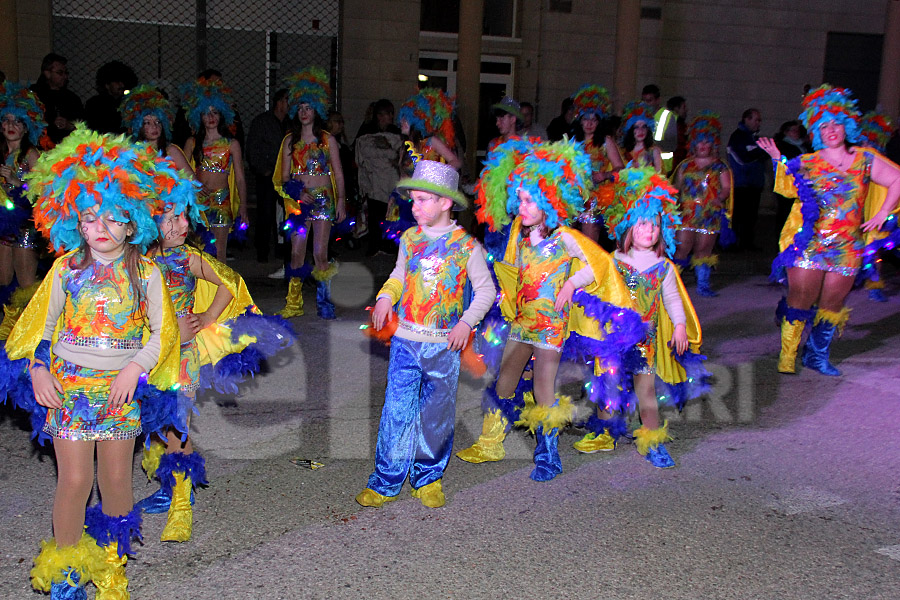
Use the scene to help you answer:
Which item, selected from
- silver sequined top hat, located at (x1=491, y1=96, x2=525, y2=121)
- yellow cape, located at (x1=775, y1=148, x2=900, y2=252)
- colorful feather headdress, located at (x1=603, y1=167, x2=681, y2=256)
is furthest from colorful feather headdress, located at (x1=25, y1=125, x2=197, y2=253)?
silver sequined top hat, located at (x1=491, y1=96, x2=525, y2=121)

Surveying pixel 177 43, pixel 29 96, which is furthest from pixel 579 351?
pixel 177 43

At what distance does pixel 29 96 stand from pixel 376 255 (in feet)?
18.3

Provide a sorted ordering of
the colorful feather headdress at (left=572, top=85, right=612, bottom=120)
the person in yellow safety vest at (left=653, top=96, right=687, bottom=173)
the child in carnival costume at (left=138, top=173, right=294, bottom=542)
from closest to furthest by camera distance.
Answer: the child in carnival costume at (left=138, top=173, right=294, bottom=542)
the colorful feather headdress at (left=572, top=85, right=612, bottom=120)
the person in yellow safety vest at (left=653, top=96, right=687, bottom=173)

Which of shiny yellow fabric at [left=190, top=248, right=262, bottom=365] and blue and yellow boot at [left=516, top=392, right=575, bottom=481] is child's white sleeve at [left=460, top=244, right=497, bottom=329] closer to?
blue and yellow boot at [left=516, top=392, right=575, bottom=481]

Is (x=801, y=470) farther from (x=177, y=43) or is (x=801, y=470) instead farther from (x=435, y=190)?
(x=177, y=43)

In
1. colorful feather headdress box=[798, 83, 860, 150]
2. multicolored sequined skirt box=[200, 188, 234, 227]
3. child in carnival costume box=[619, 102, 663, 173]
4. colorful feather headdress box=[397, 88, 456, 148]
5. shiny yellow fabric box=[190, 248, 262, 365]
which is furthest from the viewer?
child in carnival costume box=[619, 102, 663, 173]

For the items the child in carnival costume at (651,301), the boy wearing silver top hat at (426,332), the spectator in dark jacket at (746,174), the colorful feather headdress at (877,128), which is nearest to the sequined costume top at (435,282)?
the boy wearing silver top hat at (426,332)

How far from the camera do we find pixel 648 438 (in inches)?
200

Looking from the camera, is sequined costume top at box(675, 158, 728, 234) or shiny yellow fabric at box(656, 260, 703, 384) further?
sequined costume top at box(675, 158, 728, 234)

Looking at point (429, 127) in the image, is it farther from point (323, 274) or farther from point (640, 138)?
point (640, 138)

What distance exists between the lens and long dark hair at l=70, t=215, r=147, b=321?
339 cm

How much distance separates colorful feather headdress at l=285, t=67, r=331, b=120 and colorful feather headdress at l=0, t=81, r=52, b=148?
84.3 inches

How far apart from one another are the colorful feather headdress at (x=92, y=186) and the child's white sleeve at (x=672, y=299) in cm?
289

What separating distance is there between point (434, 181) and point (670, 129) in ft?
27.8
